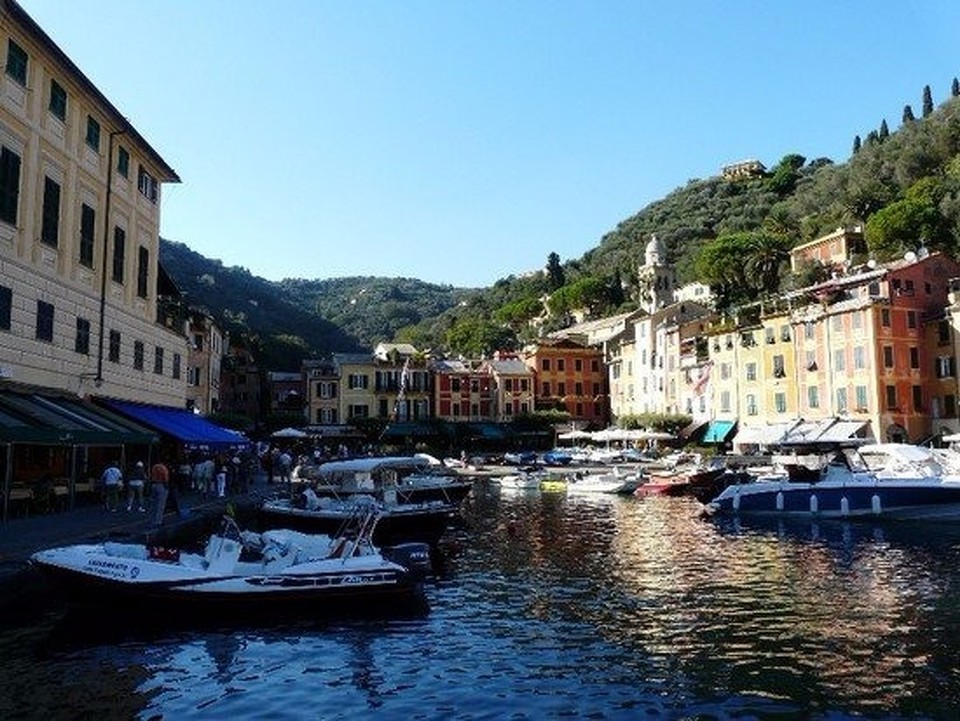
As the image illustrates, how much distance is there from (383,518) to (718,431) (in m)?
52.5

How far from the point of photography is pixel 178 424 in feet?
122

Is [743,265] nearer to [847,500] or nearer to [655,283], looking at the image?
[655,283]

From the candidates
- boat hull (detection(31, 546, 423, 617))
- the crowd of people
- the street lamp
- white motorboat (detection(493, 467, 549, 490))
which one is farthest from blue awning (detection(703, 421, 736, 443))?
boat hull (detection(31, 546, 423, 617))

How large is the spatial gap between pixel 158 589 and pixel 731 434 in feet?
209

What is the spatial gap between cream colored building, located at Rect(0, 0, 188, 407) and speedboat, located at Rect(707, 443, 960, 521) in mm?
28059

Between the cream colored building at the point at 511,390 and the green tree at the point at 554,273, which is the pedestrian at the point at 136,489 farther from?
the green tree at the point at 554,273

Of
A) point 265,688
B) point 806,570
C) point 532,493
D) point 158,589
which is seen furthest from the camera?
point 532,493

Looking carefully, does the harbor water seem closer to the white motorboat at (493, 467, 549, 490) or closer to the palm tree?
the white motorboat at (493, 467, 549, 490)

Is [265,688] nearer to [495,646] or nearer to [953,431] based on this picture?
[495,646]

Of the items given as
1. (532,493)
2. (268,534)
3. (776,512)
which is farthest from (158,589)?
(532,493)

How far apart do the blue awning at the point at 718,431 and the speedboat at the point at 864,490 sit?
105ft

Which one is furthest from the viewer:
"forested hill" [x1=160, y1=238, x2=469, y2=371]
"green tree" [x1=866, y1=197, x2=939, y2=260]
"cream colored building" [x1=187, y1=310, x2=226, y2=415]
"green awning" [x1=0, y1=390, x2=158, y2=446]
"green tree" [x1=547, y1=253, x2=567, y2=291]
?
"green tree" [x1=547, y1=253, x2=567, y2=291]

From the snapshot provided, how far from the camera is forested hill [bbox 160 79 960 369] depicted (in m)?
97.4

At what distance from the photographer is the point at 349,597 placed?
18281 mm
